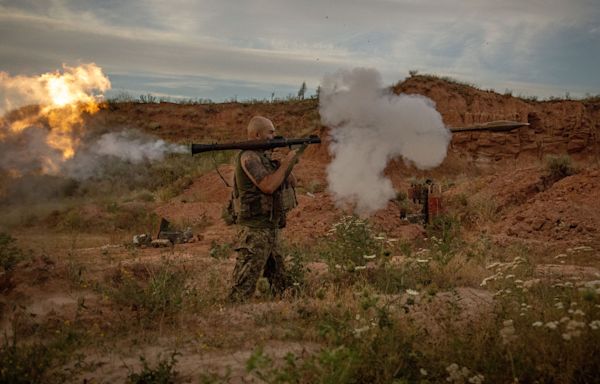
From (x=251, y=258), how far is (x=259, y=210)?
56cm

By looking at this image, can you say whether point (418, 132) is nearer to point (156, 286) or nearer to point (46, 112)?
point (156, 286)

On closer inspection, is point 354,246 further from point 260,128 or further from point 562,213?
point 562,213

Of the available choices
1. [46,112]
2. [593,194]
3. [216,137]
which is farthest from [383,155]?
A: [216,137]

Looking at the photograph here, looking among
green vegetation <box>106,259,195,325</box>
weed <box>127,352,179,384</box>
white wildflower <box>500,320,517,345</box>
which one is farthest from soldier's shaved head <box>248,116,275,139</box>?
white wildflower <box>500,320,517,345</box>

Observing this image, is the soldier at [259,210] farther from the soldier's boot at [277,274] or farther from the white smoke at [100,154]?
the white smoke at [100,154]

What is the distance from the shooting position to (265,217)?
6367 millimetres

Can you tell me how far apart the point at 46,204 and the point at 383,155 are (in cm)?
1187

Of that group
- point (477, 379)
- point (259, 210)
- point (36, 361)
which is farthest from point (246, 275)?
point (477, 379)

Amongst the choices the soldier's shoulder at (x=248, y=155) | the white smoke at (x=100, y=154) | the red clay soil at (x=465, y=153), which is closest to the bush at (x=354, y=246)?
the soldier's shoulder at (x=248, y=155)

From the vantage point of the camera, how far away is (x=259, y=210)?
249 inches

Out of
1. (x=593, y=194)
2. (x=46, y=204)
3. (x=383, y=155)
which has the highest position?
(x=383, y=155)

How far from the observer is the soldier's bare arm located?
241 inches

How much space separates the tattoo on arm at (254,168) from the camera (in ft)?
20.3

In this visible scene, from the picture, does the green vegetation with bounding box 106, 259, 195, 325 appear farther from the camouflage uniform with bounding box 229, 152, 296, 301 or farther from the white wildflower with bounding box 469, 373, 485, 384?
the white wildflower with bounding box 469, 373, 485, 384
